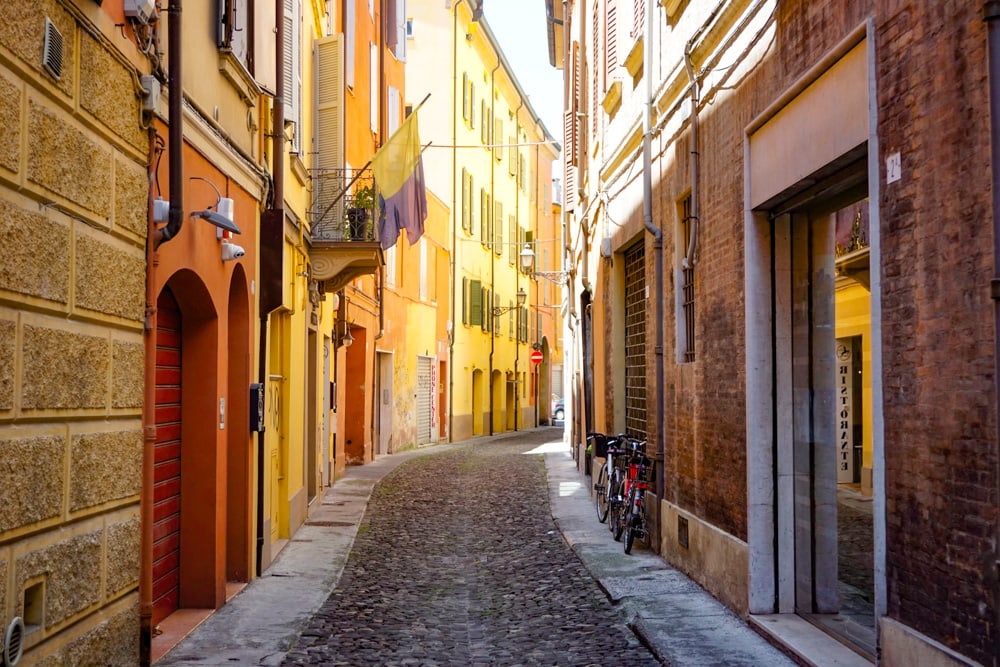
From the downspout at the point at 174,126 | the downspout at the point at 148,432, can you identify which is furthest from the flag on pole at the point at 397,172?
the downspout at the point at 148,432

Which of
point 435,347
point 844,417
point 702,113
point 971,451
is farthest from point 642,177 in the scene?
point 435,347

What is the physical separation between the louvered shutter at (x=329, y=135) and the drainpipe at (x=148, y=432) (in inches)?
303

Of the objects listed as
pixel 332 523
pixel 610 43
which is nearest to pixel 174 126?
pixel 332 523

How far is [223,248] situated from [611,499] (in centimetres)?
521

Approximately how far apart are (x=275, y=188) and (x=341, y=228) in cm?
408

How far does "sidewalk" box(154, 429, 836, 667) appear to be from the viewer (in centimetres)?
669

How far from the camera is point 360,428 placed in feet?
70.2

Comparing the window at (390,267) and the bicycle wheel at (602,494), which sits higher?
the window at (390,267)

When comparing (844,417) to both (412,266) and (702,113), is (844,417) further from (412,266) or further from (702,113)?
(412,266)

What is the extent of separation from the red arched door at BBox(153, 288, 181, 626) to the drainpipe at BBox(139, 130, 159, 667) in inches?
49.4

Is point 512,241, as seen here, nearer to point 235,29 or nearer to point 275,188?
point 275,188

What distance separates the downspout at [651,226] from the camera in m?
10.5

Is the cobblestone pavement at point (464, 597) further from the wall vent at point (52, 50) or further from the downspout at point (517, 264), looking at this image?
the downspout at point (517, 264)

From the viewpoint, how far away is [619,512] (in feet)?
37.4
